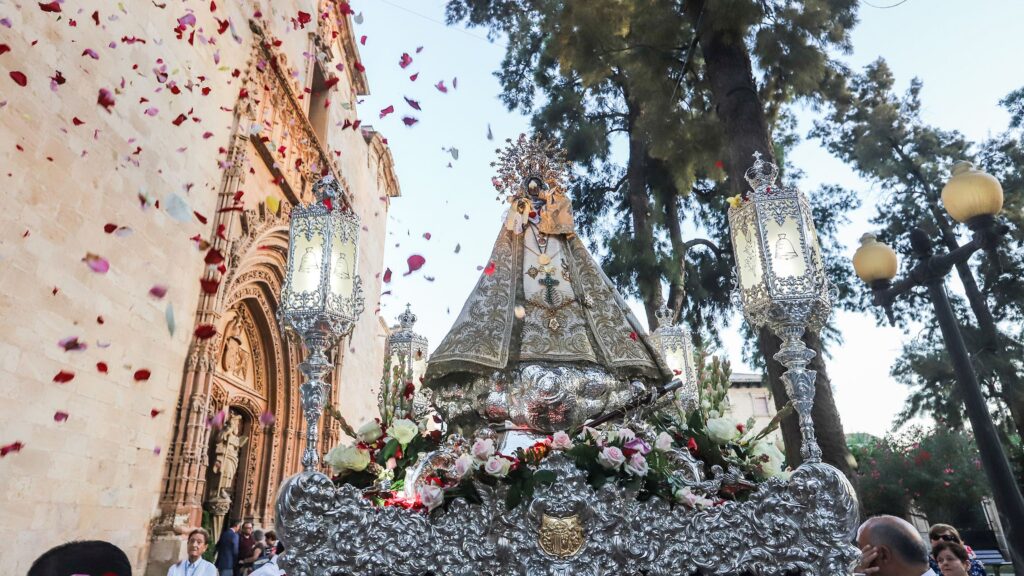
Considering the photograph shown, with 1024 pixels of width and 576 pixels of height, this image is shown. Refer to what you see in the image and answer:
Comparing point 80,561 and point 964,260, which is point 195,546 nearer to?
point 80,561

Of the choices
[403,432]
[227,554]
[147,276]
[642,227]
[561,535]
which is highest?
[642,227]

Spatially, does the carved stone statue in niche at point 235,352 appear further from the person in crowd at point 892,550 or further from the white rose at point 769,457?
the person in crowd at point 892,550

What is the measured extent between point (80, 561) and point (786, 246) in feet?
11.2

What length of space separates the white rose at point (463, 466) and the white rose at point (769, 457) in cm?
156

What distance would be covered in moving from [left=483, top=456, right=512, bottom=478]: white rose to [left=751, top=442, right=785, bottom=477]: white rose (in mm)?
1400

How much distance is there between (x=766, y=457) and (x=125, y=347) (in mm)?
6452

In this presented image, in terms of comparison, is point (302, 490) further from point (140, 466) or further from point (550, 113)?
point (550, 113)

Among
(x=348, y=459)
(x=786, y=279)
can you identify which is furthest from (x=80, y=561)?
(x=786, y=279)

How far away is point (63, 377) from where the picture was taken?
557 centimetres

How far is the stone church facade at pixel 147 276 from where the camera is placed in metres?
5.27

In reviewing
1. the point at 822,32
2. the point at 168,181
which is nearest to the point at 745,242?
the point at 822,32

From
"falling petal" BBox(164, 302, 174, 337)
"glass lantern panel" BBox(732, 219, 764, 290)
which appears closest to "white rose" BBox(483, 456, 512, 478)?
"glass lantern panel" BBox(732, 219, 764, 290)

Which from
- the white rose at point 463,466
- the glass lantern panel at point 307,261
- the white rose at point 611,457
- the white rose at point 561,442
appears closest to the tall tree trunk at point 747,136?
the white rose at point 611,457

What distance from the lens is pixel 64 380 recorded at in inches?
220
